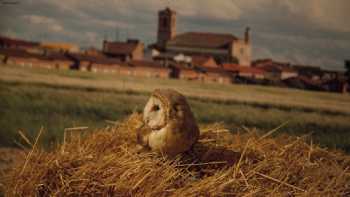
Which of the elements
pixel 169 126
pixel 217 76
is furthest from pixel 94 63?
pixel 169 126

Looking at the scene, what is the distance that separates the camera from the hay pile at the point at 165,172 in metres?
2.03

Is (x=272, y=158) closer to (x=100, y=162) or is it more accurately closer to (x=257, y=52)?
(x=100, y=162)

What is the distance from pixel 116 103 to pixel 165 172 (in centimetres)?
384

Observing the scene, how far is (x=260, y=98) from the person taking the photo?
5.62 metres

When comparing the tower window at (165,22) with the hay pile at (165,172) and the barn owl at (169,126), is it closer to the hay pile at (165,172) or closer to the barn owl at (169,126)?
the hay pile at (165,172)

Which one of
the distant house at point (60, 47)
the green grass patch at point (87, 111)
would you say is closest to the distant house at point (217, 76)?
the green grass patch at point (87, 111)

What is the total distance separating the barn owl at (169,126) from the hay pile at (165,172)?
0.27 ft

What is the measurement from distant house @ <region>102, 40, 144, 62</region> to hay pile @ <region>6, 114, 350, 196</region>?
4.04 m

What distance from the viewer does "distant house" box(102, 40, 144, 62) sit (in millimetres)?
6874

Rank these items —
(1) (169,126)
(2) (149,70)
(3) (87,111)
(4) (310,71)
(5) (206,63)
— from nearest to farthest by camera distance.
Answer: (1) (169,126)
(4) (310,71)
(3) (87,111)
(2) (149,70)
(5) (206,63)

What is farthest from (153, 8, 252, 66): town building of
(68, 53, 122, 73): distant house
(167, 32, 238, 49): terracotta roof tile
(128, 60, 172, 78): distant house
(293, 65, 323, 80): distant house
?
(68, 53, 122, 73): distant house

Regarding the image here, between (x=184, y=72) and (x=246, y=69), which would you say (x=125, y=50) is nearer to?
(x=184, y=72)

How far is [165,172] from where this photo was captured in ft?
7.28

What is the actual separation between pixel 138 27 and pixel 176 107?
3588 millimetres
